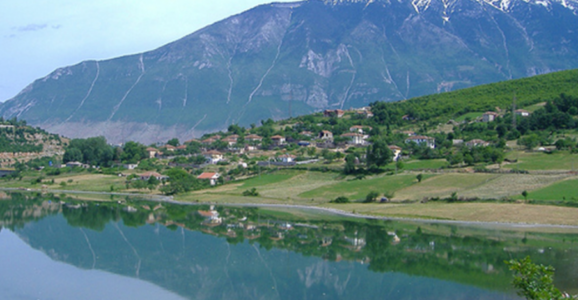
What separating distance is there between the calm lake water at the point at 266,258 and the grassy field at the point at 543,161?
65.9ft

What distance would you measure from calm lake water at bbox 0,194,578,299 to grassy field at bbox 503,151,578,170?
20.1 metres

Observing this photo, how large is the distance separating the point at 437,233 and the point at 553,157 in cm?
2872

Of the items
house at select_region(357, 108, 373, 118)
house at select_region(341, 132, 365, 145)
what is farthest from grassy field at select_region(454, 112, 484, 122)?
house at select_region(357, 108, 373, 118)

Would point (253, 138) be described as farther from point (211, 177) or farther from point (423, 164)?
point (423, 164)

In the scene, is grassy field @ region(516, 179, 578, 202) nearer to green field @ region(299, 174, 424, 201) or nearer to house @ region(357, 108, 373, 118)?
green field @ region(299, 174, 424, 201)

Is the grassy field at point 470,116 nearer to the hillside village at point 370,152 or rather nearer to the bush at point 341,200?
the hillside village at point 370,152

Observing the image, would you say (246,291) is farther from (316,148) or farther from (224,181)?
(316,148)

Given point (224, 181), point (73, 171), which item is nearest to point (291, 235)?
point (224, 181)

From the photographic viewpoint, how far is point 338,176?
225 feet

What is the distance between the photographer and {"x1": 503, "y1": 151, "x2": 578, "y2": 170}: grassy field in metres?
58.5

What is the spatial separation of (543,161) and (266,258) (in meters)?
37.6

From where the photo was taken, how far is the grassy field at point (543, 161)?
58500 millimetres

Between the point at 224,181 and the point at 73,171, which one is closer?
the point at 224,181

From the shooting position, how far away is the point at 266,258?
35.3m
